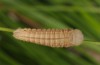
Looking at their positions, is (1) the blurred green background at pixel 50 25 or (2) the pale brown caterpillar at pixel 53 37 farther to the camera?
(1) the blurred green background at pixel 50 25

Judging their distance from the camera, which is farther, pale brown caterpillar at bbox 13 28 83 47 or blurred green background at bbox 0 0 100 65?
blurred green background at bbox 0 0 100 65

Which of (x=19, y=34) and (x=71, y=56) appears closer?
(x=19, y=34)

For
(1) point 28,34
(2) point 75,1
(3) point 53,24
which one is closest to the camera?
(1) point 28,34

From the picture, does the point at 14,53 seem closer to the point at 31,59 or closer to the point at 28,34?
the point at 31,59

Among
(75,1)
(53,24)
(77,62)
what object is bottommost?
(77,62)

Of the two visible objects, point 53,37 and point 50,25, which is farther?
point 50,25

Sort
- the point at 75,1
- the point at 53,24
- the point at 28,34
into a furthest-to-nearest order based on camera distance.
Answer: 1. the point at 75,1
2. the point at 53,24
3. the point at 28,34

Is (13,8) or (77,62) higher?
(13,8)

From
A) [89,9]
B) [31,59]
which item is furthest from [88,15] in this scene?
[31,59]
